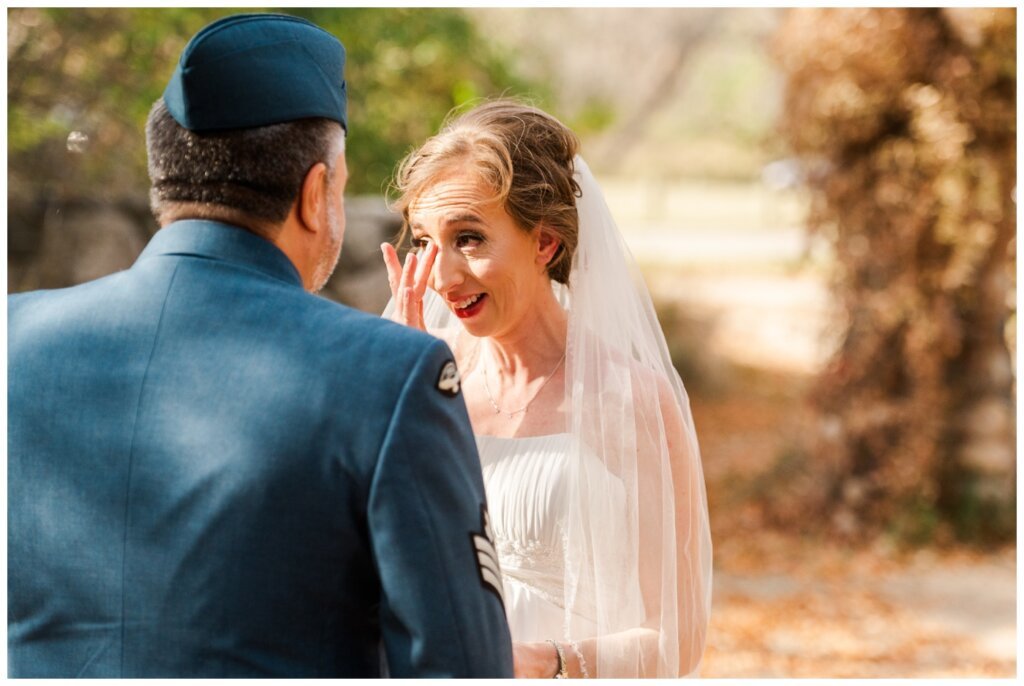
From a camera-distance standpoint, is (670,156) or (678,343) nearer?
(678,343)

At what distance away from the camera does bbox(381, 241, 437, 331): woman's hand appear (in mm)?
2299

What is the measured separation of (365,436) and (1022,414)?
4.49 metres

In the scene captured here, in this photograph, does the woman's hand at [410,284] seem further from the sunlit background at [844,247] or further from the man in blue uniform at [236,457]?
the sunlit background at [844,247]

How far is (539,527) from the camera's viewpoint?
246 cm

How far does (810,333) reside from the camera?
1362cm

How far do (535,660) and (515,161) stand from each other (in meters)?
1.08

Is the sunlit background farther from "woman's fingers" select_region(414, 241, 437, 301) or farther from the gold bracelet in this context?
"woman's fingers" select_region(414, 241, 437, 301)

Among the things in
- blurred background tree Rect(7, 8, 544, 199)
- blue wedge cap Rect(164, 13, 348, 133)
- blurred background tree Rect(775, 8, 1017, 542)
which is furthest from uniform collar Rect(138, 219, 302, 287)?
blurred background tree Rect(775, 8, 1017, 542)

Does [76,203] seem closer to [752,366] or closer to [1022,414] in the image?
[1022,414]

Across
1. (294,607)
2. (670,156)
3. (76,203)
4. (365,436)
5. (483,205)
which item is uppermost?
(670,156)

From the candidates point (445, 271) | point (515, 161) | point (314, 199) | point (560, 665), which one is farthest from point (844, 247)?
point (314, 199)

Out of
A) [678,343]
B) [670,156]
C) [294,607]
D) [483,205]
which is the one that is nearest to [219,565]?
[294,607]

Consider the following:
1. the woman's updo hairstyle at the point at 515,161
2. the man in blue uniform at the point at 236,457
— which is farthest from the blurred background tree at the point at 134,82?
the man in blue uniform at the point at 236,457

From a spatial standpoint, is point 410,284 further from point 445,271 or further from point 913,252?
point 913,252
